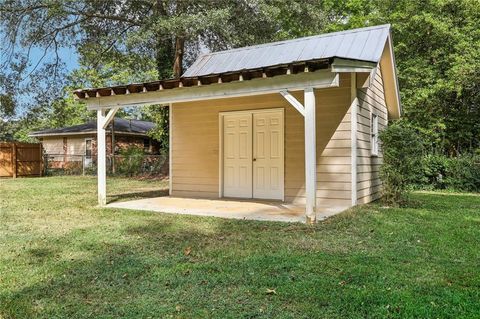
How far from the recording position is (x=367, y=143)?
27.7 ft

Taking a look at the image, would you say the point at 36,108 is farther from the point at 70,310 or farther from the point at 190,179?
the point at 70,310

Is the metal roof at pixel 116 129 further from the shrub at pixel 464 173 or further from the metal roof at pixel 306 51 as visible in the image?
the shrub at pixel 464 173

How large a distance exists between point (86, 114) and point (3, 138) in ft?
51.5

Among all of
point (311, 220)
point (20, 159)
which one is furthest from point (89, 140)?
point (311, 220)

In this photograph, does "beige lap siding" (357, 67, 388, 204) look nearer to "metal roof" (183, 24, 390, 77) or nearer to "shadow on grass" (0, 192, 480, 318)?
"metal roof" (183, 24, 390, 77)

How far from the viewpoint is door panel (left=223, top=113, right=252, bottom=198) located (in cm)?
879

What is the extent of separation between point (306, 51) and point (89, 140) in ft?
58.8

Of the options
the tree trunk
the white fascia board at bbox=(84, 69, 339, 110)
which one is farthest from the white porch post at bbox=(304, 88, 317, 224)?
the tree trunk

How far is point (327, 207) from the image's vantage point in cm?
737

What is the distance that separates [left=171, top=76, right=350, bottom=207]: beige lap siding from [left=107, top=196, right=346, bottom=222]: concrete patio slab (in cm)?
55

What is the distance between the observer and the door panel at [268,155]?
8.38m

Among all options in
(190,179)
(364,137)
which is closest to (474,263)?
(364,137)

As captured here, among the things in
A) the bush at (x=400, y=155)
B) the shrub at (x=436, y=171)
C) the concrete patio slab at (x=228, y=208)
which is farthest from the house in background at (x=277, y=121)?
the shrub at (x=436, y=171)

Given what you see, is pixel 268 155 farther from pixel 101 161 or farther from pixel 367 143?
pixel 101 161
